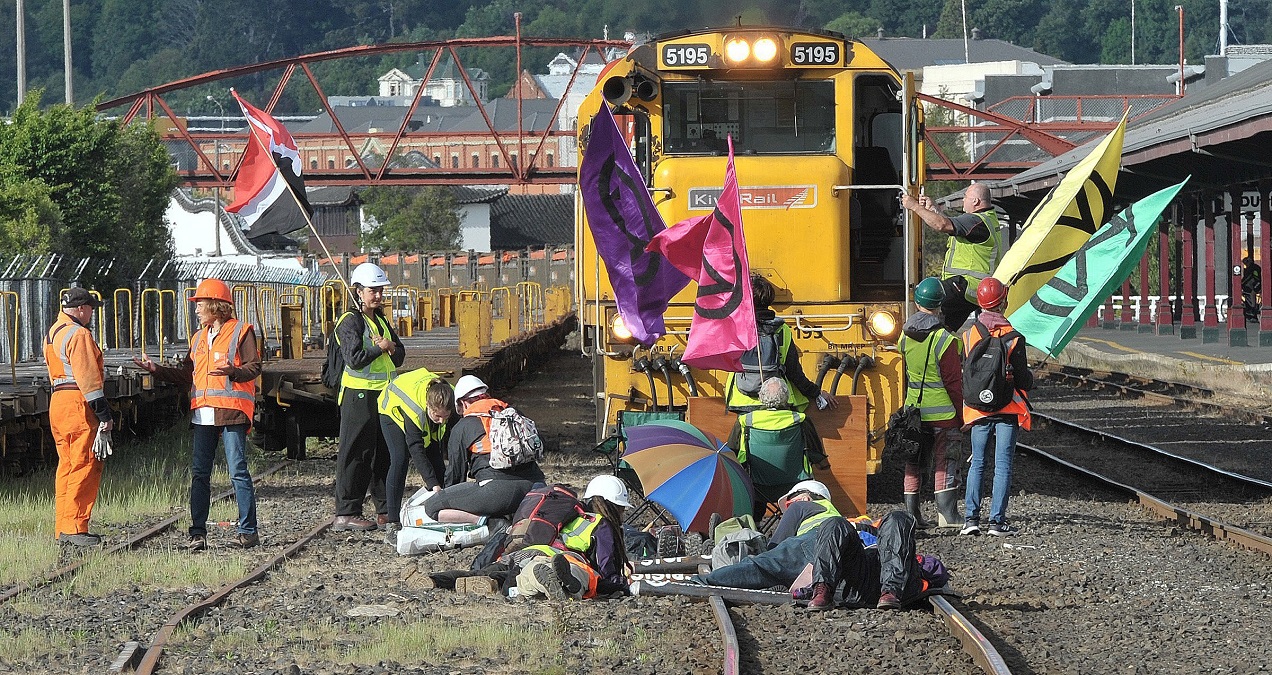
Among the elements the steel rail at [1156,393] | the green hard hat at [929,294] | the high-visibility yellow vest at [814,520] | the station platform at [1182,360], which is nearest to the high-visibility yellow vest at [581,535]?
the high-visibility yellow vest at [814,520]

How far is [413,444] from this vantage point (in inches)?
472

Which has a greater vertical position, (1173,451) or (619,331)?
(619,331)

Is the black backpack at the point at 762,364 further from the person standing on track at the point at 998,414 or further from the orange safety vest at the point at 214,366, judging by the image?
the orange safety vest at the point at 214,366

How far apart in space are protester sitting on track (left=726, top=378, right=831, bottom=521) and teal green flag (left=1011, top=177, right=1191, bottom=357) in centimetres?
190

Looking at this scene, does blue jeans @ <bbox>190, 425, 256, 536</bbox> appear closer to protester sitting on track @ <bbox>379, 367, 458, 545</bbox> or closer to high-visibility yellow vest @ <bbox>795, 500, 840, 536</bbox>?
protester sitting on track @ <bbox>379, 367, 458, 545</bbox>

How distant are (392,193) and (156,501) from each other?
80910 millimetres

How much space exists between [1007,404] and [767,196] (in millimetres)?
2664

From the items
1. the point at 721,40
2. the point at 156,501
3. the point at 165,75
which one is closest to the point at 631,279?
the point at 721,40

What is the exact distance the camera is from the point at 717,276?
35.1ft

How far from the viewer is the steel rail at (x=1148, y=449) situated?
Result: 14.6 m

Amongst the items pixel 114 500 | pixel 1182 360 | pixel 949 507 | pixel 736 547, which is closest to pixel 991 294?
pixel 949 507

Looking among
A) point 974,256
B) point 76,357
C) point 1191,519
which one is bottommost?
point 1191,519

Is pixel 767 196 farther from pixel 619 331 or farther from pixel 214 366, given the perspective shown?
pixel 214 366

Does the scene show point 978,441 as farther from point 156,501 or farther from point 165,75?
point 165,75
